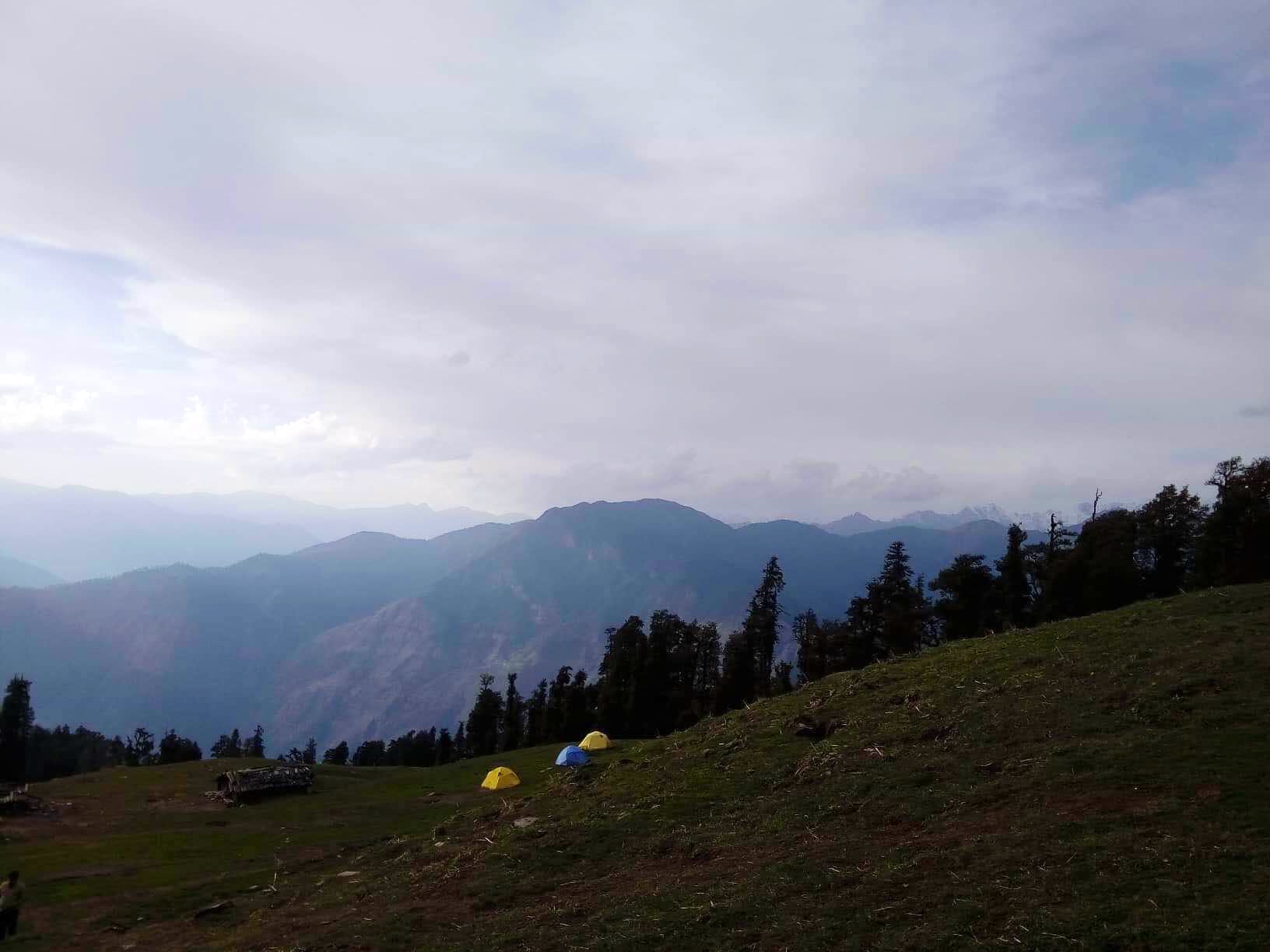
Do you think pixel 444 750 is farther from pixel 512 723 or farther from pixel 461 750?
pixel 512 723

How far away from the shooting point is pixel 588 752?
54.9 meters

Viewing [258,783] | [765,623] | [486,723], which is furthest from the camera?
[486,723]

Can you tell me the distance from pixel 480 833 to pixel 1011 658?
22.0 metres

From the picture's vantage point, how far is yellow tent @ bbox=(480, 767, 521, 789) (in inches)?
1924

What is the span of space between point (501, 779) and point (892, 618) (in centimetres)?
3581

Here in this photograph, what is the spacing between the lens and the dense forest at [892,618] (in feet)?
200

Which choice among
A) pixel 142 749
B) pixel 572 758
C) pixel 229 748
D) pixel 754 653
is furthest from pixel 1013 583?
pixel 142 749

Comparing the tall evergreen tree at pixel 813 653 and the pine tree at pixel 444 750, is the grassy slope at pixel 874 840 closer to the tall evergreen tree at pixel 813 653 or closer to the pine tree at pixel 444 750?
the tall evergreen tree at pixel 813 653

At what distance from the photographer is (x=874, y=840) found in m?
18.5

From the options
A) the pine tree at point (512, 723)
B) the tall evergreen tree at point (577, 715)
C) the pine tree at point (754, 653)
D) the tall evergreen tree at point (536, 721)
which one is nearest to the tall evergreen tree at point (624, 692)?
the tall evergreen tree at point (577, 715)

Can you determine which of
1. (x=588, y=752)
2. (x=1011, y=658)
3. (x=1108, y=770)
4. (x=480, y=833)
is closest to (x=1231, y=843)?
(x=1108, y=770)

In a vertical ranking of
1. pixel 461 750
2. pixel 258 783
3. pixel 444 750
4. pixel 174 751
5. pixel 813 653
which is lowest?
pixel 461 750

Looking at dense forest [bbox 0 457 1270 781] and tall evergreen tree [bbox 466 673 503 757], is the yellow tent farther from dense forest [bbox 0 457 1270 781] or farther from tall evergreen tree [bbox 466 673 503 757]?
tall evergreen tree [bbox 466 673 503 757]

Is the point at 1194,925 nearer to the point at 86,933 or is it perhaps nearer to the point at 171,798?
the point at 86,933
